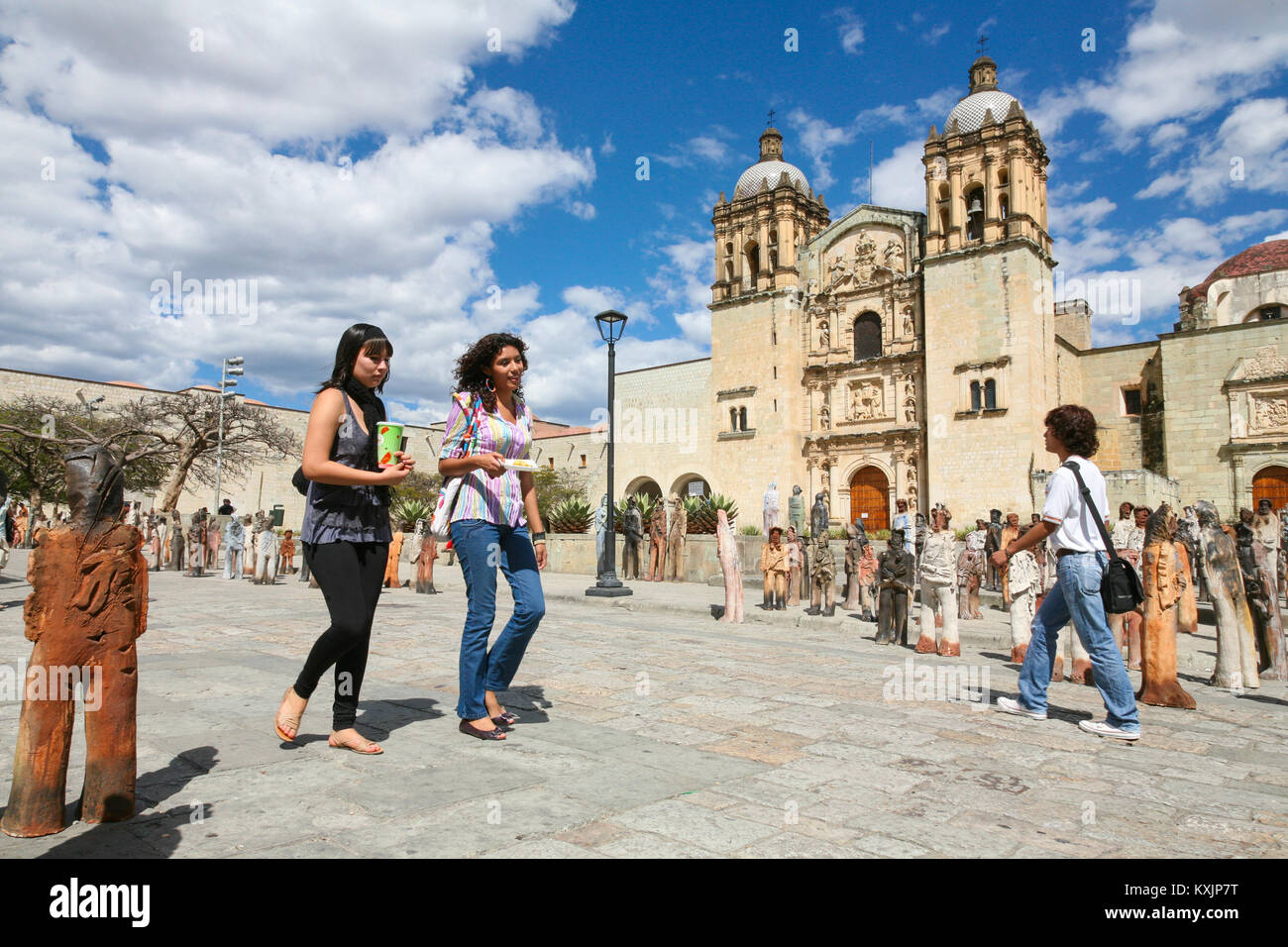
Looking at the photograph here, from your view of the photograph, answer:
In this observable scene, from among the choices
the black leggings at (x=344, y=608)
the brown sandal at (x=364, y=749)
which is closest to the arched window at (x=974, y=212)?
the black leggings at (x=344, y=608)

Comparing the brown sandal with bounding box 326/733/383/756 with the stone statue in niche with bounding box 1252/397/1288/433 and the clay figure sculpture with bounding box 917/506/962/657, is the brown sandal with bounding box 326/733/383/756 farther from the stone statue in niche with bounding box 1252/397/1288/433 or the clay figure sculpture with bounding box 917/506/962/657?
the stone statue in niche with bounding box 1252/397/1288/433

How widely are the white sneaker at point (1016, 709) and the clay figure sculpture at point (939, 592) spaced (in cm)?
277

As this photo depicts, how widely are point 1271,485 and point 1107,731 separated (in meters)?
28.1

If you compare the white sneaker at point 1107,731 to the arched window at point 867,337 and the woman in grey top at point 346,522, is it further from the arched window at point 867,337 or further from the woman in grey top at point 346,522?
the arched window at point 867,337

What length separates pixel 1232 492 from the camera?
26.1 metres

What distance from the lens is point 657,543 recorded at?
59.5ft

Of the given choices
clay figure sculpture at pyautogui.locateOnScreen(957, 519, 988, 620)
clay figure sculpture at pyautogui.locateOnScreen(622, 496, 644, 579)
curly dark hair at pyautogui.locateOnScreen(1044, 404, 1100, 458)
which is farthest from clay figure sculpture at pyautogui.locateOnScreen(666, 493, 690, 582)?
curly dark hair at pyautogui.locateOnScreen(1044, 404, 1100, 458)

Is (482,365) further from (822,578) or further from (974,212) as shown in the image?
(974,212)

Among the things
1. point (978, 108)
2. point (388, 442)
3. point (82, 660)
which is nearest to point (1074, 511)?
point (388, 442)

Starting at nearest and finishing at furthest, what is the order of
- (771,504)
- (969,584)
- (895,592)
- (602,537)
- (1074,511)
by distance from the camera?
(1074,511), (895,592), (969,584), (602,537), (771,504)

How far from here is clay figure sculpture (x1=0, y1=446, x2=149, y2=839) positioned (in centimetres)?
250
